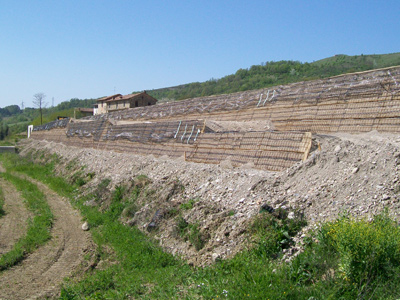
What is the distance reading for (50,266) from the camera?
839cm

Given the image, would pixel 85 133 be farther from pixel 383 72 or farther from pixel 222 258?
pixel 222 258

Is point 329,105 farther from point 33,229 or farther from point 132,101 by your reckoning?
point 132,101

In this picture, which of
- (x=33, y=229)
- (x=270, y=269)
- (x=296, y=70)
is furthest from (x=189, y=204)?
(x=296, y=70)

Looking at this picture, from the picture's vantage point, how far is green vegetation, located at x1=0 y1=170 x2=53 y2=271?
28.3 feet

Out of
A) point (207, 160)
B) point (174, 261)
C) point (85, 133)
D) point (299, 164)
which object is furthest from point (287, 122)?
point (85, 133)

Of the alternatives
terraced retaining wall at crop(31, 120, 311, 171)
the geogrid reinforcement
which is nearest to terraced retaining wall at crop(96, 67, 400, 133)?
the geogrid reinforcement

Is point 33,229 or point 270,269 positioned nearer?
point 270,269

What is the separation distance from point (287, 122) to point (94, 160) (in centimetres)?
992

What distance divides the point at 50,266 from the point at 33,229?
9.52 feet

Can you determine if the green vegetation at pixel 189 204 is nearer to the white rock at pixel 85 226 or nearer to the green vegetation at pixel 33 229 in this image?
the white rock at pixel 85 226

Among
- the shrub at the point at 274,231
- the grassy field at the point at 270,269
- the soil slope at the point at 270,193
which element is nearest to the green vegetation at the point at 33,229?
the grassy field at the point at 270,269

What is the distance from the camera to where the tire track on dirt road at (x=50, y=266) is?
7.21m

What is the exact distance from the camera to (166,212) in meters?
9.72

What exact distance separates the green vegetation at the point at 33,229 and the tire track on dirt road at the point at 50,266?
0.18m
